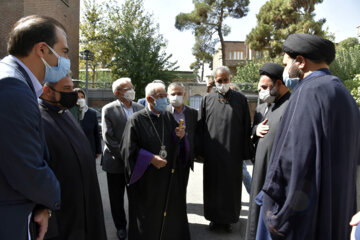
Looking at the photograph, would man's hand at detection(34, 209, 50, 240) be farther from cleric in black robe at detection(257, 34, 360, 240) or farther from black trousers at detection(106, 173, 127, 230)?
black trousers at detection(106, 173, 127, 230)

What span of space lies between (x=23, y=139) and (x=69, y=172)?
830mm

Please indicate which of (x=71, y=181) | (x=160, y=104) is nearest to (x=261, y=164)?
(x=160, y=104)

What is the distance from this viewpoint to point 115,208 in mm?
4117

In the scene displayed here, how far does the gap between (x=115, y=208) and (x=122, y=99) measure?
158 cm

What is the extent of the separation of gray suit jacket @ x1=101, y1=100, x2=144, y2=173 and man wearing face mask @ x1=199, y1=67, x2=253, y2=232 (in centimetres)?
126

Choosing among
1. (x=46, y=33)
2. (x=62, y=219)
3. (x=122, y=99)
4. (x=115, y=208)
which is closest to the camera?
(x=46, y=33)

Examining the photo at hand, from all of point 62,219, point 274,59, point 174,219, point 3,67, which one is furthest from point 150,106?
point 274,59

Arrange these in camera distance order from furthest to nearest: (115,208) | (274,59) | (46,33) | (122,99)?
(274,59) → (122,99) → (115,208) → (46,33)

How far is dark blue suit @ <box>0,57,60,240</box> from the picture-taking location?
4.67 feet

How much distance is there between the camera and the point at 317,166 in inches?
72.3

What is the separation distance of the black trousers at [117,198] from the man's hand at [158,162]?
1.07 m

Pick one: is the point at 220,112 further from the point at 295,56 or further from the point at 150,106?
the point at 295,56

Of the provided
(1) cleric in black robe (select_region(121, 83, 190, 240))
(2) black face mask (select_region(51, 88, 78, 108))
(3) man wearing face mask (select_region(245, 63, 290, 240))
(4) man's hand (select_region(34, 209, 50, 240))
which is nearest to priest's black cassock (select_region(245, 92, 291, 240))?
(3) man wearing face mask (select_region(245, 63, 290, 240))

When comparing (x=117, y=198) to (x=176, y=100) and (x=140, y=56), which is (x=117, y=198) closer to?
(x=176, y=100)
